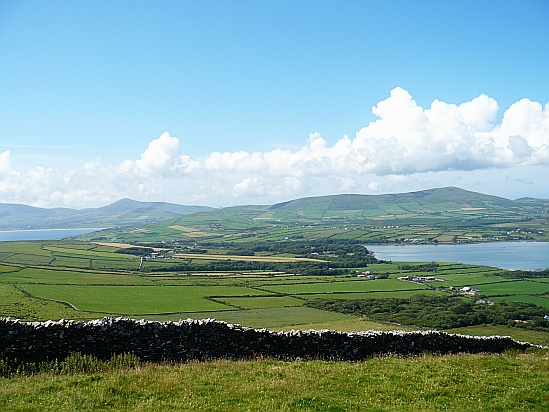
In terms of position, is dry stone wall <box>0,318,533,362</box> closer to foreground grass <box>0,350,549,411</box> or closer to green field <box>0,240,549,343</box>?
foreground grass <box>0,350,549,411</box>

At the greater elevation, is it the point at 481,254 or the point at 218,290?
the point at 218,290

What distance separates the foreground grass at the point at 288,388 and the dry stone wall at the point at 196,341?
102 cm

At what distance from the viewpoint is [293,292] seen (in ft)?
180

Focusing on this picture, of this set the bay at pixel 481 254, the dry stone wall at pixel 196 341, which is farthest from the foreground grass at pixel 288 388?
the bay at pixel 481 254

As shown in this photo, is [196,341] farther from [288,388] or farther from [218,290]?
[218,290]

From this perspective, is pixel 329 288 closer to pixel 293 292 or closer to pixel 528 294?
pixel 293 292

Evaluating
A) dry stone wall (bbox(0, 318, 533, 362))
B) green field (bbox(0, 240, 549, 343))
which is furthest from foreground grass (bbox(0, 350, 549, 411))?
green field (bbox(0, 240, 549, 343))

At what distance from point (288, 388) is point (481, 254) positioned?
108 metres

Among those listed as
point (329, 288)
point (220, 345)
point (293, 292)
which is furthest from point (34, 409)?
point (329, 288)

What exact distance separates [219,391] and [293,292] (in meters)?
47.0

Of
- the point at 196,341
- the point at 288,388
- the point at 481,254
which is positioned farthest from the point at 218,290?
the point at 481,254

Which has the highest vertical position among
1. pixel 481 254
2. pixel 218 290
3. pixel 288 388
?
pixel 288 388

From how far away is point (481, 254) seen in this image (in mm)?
105438

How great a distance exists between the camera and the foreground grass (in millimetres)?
7875
